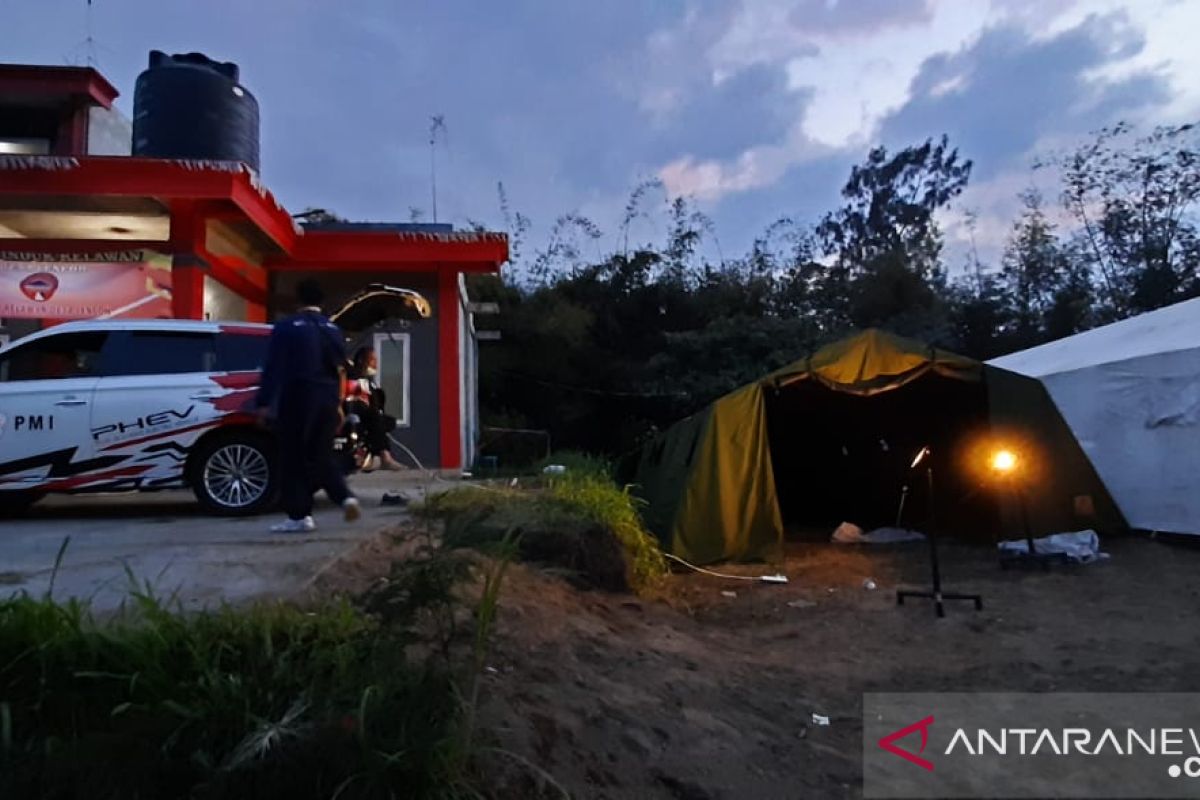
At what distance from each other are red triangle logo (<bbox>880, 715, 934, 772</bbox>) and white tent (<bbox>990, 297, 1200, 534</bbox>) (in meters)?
6.89

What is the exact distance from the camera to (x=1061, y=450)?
9516 mm

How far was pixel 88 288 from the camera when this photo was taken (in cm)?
1134

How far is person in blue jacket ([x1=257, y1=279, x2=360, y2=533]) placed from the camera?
6090 mm

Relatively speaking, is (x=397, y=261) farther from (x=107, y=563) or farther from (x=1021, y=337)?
(x=1021, y=337)

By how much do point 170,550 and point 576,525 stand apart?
2606 millimetres

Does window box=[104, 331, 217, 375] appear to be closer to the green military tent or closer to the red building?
the red building

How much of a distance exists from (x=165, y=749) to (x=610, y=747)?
1.47 m

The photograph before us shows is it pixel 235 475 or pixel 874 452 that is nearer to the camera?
pixel 235 475

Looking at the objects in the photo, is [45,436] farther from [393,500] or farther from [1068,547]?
[1068,547]

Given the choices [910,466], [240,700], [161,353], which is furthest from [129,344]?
[910,466]

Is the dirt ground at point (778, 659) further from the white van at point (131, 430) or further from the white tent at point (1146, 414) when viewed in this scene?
the white van at point (131, 430)

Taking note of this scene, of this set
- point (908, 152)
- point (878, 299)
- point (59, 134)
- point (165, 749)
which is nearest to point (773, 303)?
point (878, 299)

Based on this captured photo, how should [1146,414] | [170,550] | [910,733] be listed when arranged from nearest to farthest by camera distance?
[910,733]
[170,550]
[1146,414]

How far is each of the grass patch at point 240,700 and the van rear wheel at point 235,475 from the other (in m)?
4.32
